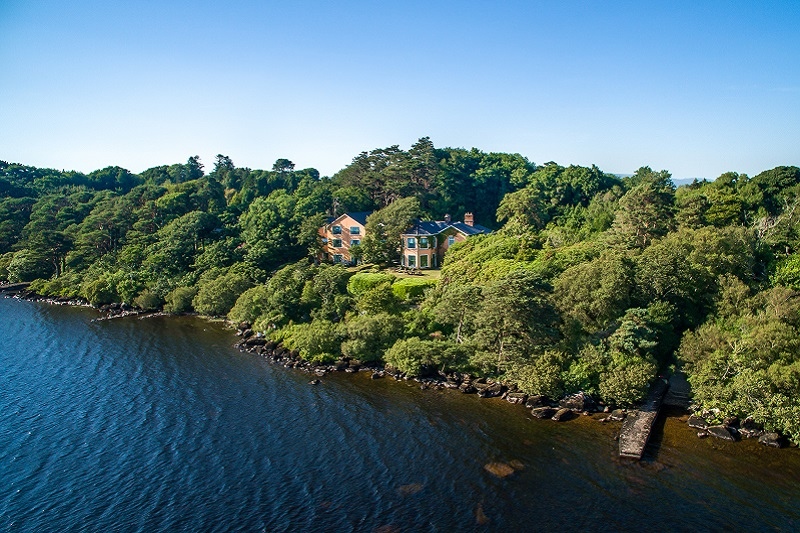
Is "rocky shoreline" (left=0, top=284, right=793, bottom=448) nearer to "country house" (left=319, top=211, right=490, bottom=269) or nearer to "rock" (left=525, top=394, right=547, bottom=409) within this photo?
"rock" (left=525, top=394, right=547, bottom=409)

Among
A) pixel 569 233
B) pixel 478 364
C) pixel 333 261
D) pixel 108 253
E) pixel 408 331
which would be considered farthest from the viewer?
pixel 108 253

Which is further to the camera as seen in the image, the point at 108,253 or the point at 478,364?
the point at 108,253

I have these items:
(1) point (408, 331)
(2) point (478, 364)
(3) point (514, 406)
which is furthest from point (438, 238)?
(3) point (514, 406)

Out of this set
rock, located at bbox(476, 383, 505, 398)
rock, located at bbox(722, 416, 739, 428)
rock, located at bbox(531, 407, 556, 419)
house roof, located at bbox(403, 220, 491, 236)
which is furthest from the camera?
house roof, located at bbox(403, 220, 491, 236)

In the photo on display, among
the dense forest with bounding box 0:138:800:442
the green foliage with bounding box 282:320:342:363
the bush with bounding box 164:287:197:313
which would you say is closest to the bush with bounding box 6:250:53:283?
the dense forest with bounding box 0:138:800:442

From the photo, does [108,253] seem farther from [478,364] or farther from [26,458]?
[478,364]
